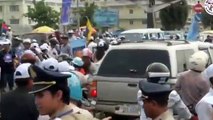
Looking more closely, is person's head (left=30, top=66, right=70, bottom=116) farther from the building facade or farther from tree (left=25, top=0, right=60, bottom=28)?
the building facade

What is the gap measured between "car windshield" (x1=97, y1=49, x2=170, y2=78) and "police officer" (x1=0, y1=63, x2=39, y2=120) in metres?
3.81

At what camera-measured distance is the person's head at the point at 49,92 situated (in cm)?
408

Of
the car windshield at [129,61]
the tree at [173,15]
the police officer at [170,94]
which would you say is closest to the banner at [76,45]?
the car windshield at [129,61]

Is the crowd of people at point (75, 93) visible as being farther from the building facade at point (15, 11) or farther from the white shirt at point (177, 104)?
the building facade at point (15, 11)

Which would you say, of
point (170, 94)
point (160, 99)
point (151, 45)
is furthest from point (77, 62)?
point (160, 99)

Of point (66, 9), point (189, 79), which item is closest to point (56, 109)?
point (189, 79)

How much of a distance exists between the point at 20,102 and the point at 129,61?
13.5 ft

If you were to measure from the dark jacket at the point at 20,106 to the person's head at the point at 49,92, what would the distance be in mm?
2248

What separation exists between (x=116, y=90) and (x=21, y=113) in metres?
3.96

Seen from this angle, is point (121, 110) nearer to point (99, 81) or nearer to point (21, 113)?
point (99, 81)

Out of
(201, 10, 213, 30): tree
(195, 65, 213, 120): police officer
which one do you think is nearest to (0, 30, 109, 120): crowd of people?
(195, 65, 213, 120): police officer

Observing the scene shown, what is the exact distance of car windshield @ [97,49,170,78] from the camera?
1007 cm

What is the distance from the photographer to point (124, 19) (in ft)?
315

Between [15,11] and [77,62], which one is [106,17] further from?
[15,11]
